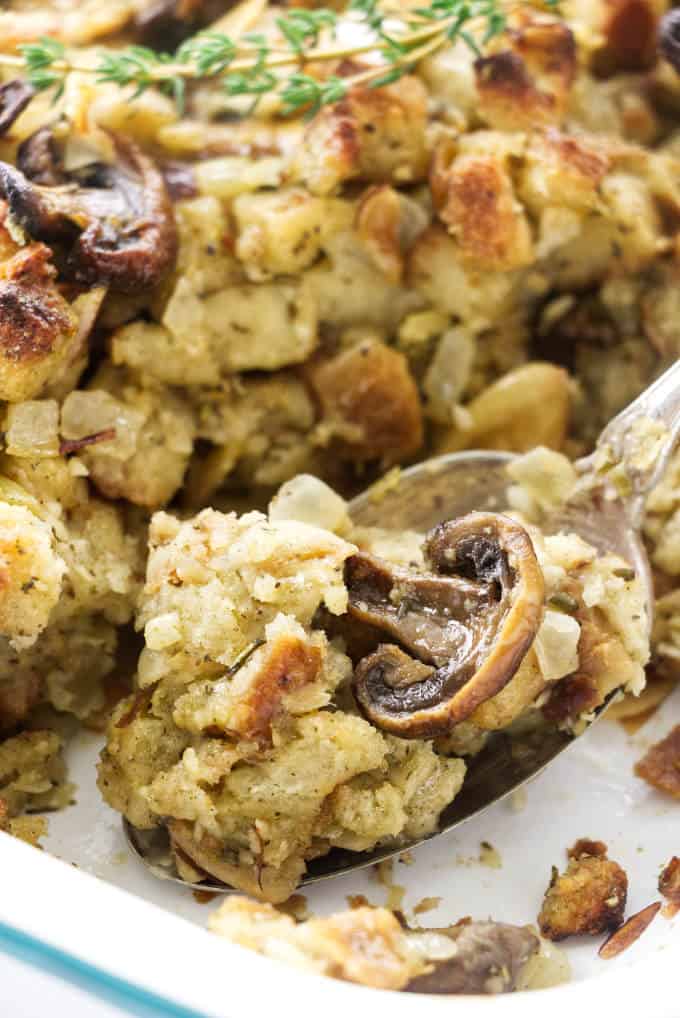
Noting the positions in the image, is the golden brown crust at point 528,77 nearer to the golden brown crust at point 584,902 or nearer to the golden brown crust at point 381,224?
the golden brown crust at point 381,224

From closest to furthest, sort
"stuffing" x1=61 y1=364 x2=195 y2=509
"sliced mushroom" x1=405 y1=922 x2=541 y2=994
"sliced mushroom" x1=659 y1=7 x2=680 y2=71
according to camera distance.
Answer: "sliced mushroom" x1=405 y1=922 x2=541 y2=994, "stuffing" x1=61 y1=364 x2=195 y2=509, "sliced mushroom" x1=659 y1=7 x2=680 y2=71

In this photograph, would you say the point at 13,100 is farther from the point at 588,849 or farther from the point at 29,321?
the point at 588,849

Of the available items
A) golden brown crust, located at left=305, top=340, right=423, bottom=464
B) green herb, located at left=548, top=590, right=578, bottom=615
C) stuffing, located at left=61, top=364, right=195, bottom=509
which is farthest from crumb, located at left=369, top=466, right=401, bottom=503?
green herb, located at left=548, top=590, right=578, bottom=615

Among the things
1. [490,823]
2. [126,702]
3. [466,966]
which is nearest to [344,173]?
[126,702]

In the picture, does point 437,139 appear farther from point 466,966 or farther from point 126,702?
point 466,966

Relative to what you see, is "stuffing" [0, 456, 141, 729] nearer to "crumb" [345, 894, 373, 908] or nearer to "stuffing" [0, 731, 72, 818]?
"stuffing" [0, 731, 72, 818]

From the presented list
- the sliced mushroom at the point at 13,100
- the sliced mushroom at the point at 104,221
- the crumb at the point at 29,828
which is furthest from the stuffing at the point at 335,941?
the sliced mushroom at the point at 13,100
